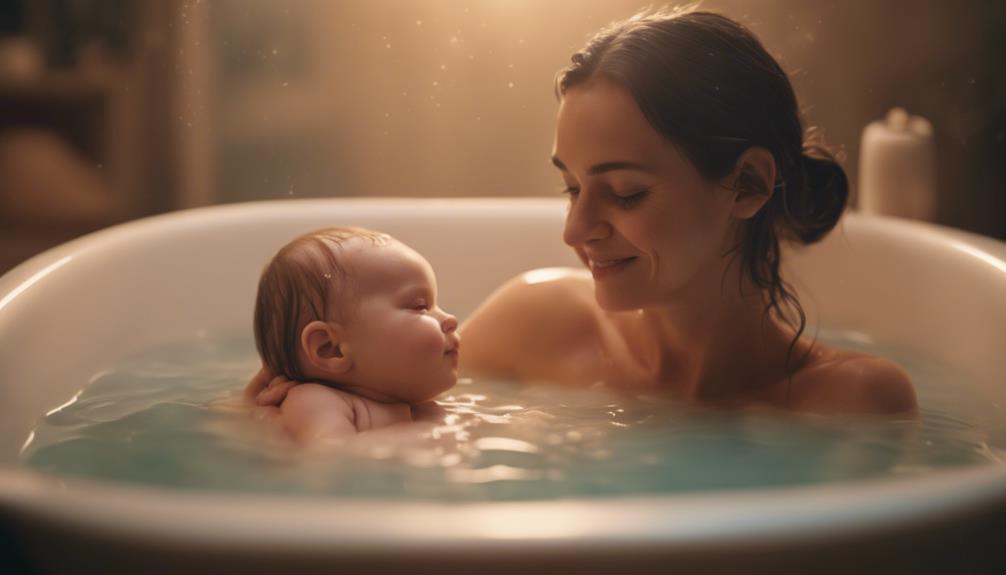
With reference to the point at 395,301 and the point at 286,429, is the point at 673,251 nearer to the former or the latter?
the point at 395,301

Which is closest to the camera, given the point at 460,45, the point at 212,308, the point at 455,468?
the point at 455,468

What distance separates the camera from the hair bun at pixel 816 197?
1.45 meters

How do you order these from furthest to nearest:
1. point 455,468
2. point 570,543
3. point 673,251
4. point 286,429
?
point 673,251 → point 286,429 → point 455,468 → point 570,543

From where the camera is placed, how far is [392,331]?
4.41ft

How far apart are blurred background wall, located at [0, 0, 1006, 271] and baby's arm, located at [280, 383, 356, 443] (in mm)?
868

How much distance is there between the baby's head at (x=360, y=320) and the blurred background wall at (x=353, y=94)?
0.73m

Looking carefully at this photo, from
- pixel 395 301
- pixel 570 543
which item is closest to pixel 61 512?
pixel 570 543

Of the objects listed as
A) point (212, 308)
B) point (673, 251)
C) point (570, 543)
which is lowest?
point (212, 308)

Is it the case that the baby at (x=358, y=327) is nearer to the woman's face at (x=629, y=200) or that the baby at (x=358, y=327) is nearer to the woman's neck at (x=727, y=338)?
the woman's face at (x=629, y=200)

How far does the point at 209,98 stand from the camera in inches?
123

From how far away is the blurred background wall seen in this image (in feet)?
7.80

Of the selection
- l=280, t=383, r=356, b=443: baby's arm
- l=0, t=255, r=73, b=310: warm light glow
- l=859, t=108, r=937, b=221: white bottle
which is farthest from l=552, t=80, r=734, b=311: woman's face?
l=859, t=108, r=937, b=221: white bottle

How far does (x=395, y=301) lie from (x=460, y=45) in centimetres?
125

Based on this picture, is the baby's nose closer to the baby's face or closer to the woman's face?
the baby's face
